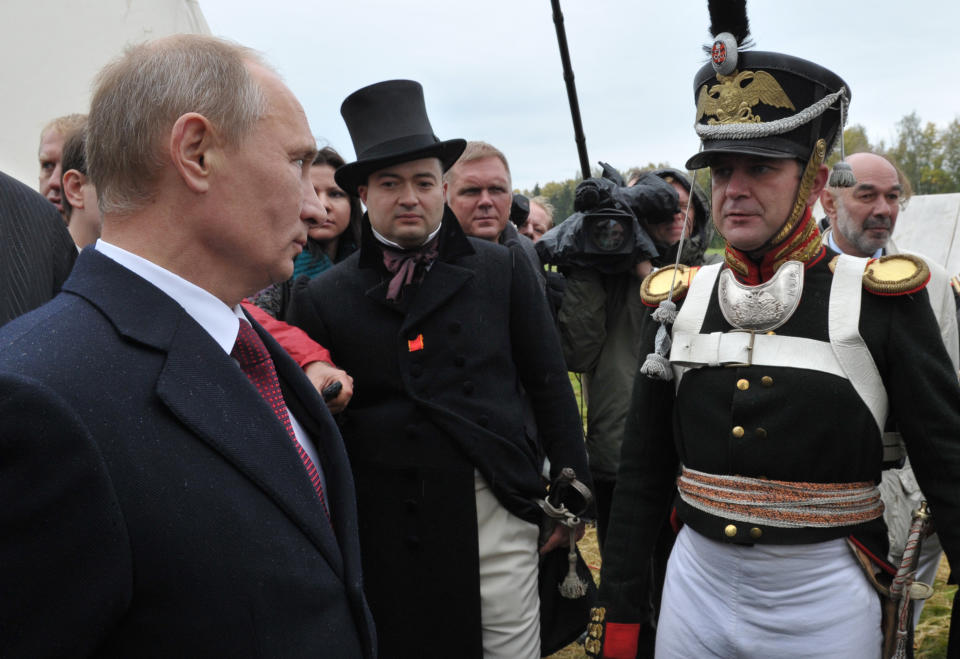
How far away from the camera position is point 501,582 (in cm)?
240

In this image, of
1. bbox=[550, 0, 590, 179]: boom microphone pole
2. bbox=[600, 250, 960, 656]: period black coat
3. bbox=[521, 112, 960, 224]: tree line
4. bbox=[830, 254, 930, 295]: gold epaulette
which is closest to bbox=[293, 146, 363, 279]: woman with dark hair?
bbox=[550, 0, 590, 179]: boom microphone pole

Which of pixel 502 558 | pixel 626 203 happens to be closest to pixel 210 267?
pixel 502 558

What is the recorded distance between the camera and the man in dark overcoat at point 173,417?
0.85 m

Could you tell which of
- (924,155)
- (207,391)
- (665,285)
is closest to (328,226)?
(665,285)

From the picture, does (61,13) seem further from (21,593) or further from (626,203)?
(21,593)

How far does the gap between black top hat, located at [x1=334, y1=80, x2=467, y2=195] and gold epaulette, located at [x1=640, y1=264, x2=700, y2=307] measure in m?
0.89

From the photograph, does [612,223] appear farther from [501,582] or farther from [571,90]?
[501,582]

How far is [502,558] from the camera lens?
95.3 inches

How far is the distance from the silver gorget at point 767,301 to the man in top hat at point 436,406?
31.1 inches

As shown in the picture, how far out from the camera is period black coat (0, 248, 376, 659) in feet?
2.75

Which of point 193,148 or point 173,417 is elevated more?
point 193,148

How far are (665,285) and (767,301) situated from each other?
337 millimetres

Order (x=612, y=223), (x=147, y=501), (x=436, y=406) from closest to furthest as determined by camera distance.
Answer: (x=147, y=501), (x=436, y=406), (x=612, y=223)

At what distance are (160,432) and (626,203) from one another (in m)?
2.71
